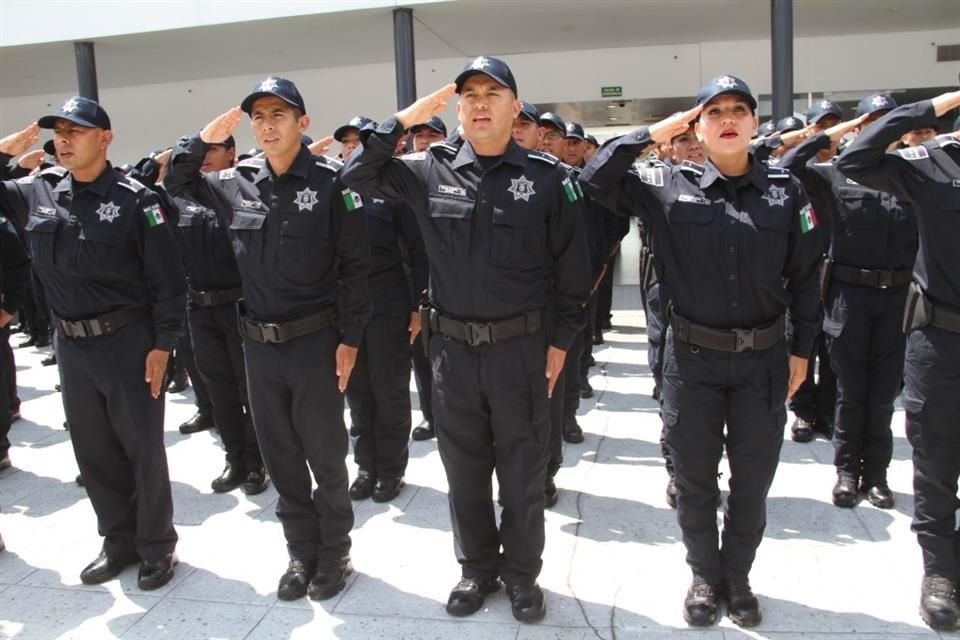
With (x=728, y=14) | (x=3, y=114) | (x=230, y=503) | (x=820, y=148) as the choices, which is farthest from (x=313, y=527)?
(x=3, y=114)

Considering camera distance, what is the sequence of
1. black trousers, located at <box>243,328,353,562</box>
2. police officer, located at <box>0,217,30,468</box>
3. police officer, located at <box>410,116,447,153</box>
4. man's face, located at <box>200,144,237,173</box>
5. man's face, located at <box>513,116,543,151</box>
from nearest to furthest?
1. black trousers, located at <box>243,328,353,562</box>
2. man's face, located at <box>513,116,543,151</box>
3. man's face, located at <box>200,144,237,173</box>
4. police officer, located at <box>0,217,30,468</box>
5. police officer, located at <box>410,116,447,153</box>

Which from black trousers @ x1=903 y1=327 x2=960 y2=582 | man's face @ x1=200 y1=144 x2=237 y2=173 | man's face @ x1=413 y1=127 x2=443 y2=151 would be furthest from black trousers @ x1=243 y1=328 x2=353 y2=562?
black trousers @ x1=903 y1=327 x2=960 y2=582

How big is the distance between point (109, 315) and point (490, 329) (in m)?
1.63

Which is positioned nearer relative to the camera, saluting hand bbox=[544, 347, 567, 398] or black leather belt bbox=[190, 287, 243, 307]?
saluting hand bbox=[544, 347, 567, 398]

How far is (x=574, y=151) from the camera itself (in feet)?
19.5

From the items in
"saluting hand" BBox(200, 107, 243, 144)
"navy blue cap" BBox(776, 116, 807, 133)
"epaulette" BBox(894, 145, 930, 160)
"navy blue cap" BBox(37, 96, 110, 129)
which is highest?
"navy blue cap" BBox(776, 116, 807, 133)

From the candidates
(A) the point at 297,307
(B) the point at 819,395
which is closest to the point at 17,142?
(A) the point at 297,307

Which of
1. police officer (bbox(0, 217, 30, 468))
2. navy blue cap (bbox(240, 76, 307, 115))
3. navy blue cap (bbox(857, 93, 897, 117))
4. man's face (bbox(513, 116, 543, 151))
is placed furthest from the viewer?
police officer (bbox(0, 217, 30, 468))

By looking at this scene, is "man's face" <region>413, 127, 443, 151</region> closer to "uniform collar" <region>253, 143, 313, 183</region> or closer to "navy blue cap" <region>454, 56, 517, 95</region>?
"uniform collar" <region>253, 143, 313, 183</region>

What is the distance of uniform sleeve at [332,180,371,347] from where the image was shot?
3195mm

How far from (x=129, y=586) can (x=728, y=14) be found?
9.82m

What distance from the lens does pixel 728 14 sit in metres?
10.2

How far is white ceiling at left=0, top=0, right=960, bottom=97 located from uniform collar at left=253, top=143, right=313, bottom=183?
6795 mm

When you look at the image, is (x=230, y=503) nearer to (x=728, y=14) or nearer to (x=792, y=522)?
(x=792, y=522)
